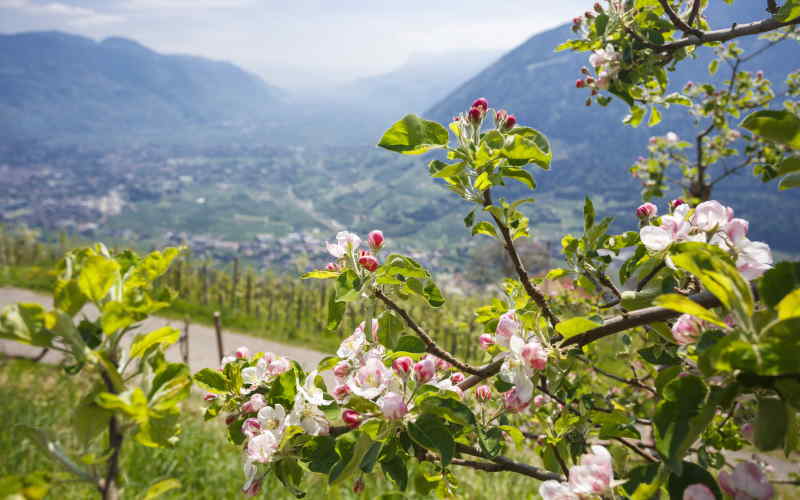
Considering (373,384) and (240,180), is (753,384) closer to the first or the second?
(373,384)

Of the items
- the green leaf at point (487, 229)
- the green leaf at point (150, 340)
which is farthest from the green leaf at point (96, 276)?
the green leaf at point (487, 229)

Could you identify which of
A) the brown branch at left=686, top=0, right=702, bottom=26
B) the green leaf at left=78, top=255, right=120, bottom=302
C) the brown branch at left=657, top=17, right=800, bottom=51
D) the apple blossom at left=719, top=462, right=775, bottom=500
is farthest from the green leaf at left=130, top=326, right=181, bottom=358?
the brown branch at left=686, top=0, right=702, bottom=26

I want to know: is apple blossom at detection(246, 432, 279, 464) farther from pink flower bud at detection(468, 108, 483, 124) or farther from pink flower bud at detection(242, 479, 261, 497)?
pink flower bud at detection(468, 108, 483, 124)

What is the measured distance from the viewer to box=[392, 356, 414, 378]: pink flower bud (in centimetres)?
103

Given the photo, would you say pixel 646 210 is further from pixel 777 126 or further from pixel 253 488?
pixel 253 488

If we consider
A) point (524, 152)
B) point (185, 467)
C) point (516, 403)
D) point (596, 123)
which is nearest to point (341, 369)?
point (516, 403)

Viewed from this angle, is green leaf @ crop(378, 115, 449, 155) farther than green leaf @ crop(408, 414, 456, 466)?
Yes

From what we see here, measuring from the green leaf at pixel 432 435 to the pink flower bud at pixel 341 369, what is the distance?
0.31m

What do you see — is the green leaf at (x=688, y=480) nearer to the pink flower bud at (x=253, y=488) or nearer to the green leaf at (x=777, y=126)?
the green leaf at (x=777, y=126)

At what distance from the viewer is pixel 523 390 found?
37.5 inches

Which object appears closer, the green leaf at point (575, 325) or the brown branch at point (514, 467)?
the green leaf at point (575, 325)

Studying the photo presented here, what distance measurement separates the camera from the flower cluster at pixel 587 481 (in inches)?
32.7

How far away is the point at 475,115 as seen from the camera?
112 centimetres

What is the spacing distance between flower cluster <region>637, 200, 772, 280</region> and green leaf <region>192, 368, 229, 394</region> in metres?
1.09
